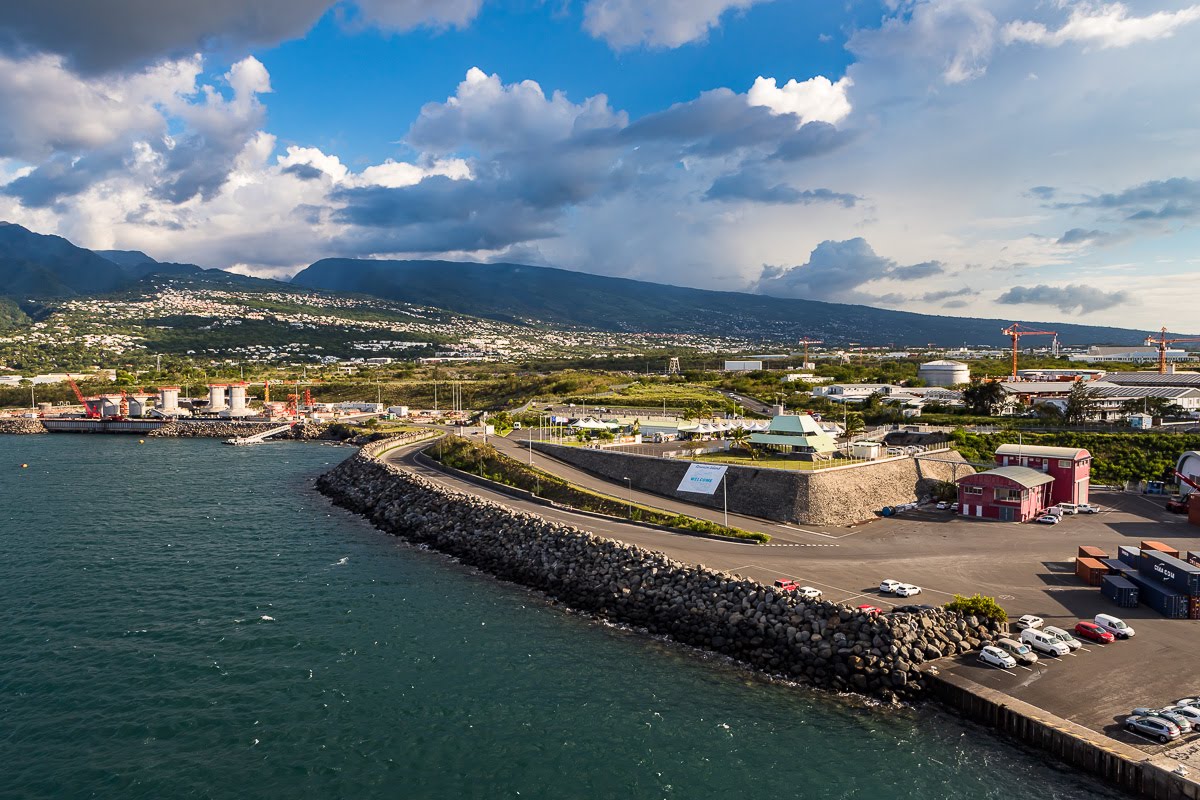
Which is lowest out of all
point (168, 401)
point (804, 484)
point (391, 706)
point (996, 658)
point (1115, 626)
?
point (391, 706)

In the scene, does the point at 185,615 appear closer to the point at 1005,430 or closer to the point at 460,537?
the point at 460,537

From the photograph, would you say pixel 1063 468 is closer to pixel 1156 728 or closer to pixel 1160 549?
pixel 1160 549

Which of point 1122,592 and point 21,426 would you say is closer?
point 1122,592

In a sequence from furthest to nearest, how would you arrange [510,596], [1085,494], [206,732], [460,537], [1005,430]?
1. [1005,430]
2. [1085,494]
3. [460,537]
4. [510,596]
5. [206,732]

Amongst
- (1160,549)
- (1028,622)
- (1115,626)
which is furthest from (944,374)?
(1028,622)

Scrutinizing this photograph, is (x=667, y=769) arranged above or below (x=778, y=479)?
below

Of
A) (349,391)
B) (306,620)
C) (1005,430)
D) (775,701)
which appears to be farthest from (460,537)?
(349,391)

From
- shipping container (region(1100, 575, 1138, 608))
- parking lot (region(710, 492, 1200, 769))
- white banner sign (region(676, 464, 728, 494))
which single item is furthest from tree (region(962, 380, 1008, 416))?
shipping container (region(1100, 575, 1138, 608))

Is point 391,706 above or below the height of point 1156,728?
below
